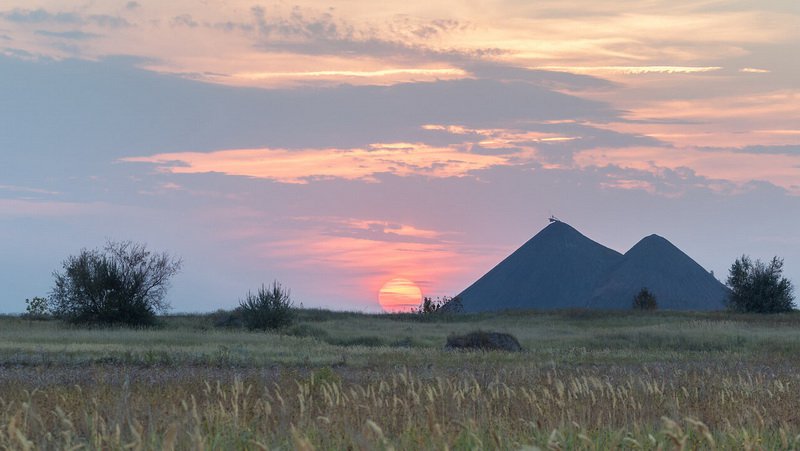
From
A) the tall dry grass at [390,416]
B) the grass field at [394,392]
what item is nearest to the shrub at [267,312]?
the grass field at [394,392]

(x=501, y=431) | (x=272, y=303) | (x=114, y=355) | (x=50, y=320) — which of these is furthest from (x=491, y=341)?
(x=50, y=320)

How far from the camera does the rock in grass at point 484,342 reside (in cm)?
3033

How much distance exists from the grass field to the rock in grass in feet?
6.31

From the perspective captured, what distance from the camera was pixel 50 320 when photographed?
56.5 m

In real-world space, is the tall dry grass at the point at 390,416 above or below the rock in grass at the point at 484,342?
below

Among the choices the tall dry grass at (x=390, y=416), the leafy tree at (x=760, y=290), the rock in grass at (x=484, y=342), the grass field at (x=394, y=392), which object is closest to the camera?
the tall dry grass at (x=390, y=416)

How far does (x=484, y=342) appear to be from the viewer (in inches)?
1205

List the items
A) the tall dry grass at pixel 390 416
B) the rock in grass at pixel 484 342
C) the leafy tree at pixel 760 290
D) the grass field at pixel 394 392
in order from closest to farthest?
1. the tall dry grass at pixel 390 416
2. the grass field at pixel 394 392
3. the rock in grass at pixel 484 342
4. the leafy tree at pixel 760 290

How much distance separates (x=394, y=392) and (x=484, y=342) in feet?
70.4

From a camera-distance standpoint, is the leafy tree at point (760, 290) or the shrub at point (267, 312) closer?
the shrub at point (267, 312)

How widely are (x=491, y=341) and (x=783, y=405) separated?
66.3ft

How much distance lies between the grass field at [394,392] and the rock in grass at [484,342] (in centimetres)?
192

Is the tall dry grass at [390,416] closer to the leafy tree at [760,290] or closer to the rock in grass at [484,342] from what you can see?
the rock in grass at [484,342]

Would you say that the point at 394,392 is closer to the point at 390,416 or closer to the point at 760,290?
the point at 390,416
